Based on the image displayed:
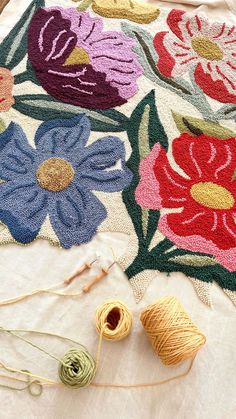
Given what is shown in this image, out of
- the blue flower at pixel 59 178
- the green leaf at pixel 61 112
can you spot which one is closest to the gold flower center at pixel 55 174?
the blue flower at pixel 59 178

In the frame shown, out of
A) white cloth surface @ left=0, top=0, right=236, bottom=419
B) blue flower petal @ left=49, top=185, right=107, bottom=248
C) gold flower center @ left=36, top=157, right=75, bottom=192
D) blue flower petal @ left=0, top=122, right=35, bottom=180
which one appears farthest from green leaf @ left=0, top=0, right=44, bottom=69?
white cloth surface @ left=0, top=0, right=236, bottom=419

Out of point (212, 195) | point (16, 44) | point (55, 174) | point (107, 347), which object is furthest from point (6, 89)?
point (107, 347)

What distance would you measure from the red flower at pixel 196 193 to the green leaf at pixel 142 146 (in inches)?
0.6

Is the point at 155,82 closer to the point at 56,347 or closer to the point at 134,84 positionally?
the point at 134,84

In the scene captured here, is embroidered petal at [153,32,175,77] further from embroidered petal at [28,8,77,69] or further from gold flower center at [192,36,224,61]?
embroidered petal at [28,8,77,69]

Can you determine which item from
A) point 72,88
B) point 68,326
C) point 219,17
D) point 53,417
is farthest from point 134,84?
point 53,417

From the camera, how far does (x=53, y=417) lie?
3.07ft

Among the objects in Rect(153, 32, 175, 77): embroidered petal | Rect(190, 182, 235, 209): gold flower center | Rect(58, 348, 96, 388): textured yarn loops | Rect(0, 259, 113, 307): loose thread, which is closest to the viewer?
Rect(58, 348, 96, 388): textured yarn loops

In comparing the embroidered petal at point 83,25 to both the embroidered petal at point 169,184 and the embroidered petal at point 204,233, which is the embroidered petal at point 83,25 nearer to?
the embroidered petal at point 169,184

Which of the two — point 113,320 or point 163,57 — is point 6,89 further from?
point 113,320

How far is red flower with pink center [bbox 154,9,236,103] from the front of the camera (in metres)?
1.32

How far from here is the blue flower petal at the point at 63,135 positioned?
47.6 inches

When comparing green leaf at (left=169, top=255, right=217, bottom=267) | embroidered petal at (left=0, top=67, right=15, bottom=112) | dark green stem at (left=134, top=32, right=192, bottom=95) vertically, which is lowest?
green leaf at (left=169, top=255, right=217, bottom=267)

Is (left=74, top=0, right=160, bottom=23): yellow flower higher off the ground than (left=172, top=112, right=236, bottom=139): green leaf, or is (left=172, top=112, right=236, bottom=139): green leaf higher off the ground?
(left=74, top=0, right=160, bottom=23): yellow flower
